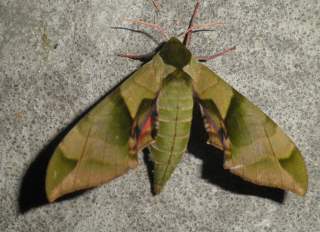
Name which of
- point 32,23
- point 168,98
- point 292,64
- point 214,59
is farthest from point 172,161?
point 32,23

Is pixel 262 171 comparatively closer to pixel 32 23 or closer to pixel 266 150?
pixel 266 150

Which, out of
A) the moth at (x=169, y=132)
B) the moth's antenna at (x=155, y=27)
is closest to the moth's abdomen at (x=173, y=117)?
the moth at (x=169, y=132)

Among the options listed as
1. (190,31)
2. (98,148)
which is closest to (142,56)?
(190,31)

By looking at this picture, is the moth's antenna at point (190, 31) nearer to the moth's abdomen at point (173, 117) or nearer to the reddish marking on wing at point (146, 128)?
the moth's abdomen at point (173, 117)

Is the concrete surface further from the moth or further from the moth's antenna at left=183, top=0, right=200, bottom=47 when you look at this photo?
the moth

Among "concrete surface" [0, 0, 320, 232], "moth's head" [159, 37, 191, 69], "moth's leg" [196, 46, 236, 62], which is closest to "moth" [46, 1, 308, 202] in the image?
"moth's head" [159, 37, 191, 69]

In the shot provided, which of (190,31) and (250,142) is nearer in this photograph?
(250,142)

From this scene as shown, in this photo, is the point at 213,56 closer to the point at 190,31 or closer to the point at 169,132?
the point at 190,31
